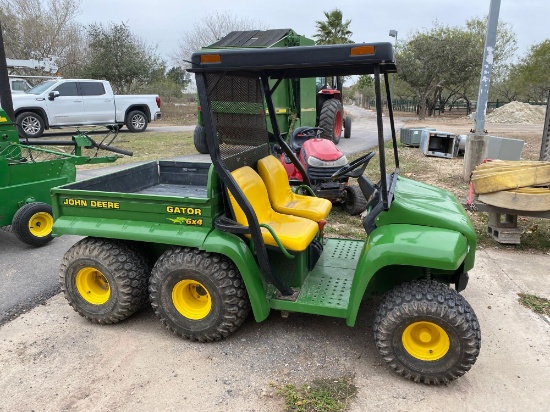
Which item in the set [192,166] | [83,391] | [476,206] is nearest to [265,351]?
[83,391]

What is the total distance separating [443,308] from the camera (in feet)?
8.67

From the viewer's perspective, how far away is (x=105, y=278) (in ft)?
11.2

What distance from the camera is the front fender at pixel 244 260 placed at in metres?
2.96

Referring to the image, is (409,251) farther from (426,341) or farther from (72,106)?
(72,106)

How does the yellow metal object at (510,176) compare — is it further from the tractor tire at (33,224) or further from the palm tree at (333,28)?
the palm tree at (333,28)

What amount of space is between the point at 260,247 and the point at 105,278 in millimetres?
1306

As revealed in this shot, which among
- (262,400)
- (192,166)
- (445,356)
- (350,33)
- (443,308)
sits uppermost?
(350,33)

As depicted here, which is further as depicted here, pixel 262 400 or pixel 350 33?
pixel 350 33

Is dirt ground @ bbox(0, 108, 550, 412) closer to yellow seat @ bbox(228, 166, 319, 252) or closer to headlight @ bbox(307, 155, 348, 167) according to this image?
yellow seat @ bbox(228, 166, 319, 252)

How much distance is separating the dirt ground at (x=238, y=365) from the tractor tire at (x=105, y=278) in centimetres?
15

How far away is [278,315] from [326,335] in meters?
0.44

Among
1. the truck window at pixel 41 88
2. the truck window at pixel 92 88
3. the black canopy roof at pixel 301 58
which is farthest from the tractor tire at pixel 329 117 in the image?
the black canopy roof at pixel 301 58

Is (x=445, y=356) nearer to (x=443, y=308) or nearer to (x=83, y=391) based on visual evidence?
(x=443, y=308)

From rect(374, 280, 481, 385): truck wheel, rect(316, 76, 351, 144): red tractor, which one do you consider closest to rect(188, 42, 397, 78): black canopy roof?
rect(374, 280, 481, 385): truck wheel
